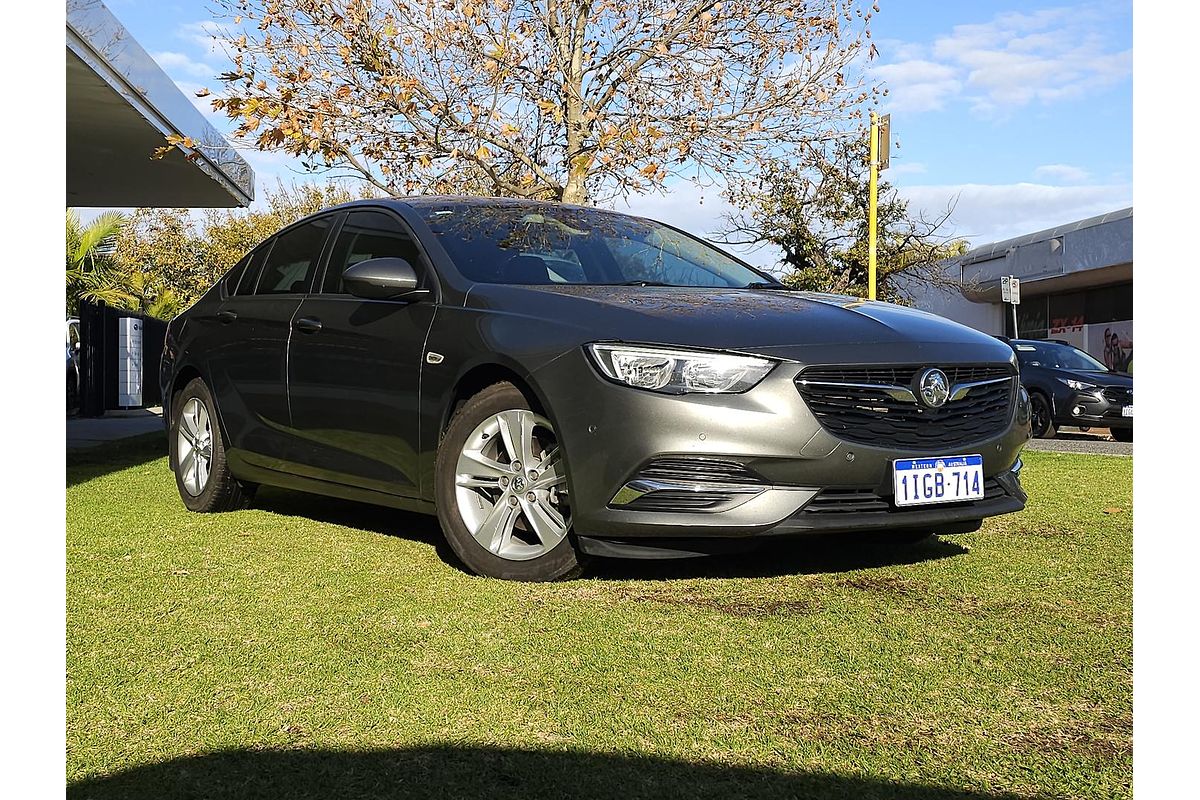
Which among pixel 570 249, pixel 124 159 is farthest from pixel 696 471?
pixel 124 159

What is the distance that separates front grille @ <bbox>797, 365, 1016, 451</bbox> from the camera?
4.34 metres

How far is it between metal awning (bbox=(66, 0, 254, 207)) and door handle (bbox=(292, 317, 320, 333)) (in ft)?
13.4

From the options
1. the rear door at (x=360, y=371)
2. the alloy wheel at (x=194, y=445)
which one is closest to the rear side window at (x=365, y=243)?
the rear door at (x=360, y=371)

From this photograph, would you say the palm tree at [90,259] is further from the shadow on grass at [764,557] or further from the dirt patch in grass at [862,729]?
the dirt patch in grass at [862,729]

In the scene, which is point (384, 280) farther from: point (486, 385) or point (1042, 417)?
point (1042, 417)

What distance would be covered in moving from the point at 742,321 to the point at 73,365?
1650 cm

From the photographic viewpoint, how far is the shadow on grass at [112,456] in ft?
29.5

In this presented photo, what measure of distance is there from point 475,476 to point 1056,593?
7.37 ft

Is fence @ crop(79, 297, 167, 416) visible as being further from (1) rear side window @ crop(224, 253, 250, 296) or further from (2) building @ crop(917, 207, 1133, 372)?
(2) building @ crop(917, 207, 1133, 372)

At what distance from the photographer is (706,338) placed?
14.2ft

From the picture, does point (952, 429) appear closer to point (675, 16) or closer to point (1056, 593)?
point (1056, 593)

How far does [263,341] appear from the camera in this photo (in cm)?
624

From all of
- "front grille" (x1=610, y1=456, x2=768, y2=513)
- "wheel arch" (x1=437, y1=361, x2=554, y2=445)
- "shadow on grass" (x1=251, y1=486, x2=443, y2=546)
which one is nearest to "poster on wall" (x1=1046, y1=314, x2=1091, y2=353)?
"shadow on grass" (x1=251, y1=486, x2=443, y2=546)

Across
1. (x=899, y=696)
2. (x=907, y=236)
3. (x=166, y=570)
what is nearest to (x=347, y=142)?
(x=166, y=570)
